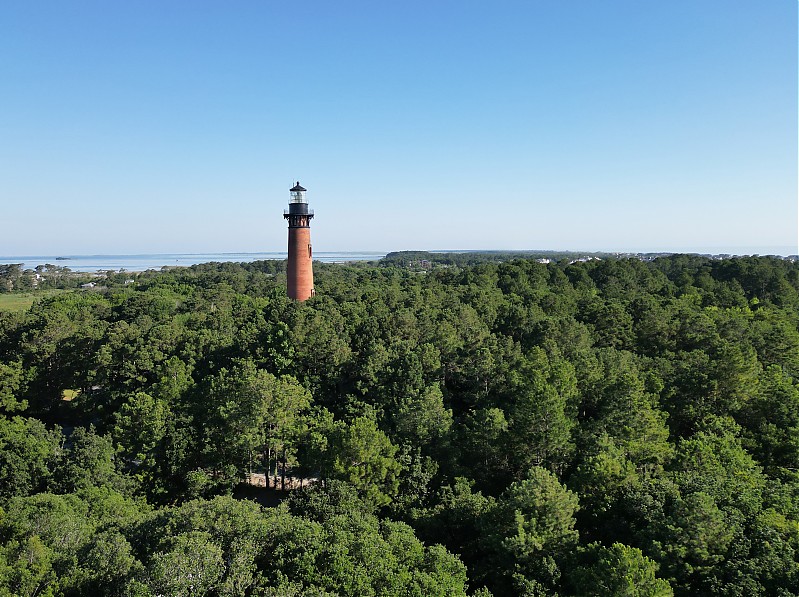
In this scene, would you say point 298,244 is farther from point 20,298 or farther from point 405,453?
point 20,298

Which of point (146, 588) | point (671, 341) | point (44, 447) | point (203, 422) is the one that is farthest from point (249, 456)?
point (671, 341)

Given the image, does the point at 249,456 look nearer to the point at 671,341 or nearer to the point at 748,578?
the point at 748,578

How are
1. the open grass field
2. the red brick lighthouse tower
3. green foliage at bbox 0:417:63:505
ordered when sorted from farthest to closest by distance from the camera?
the open grass field → the red brick lighthouse tower → green foliage at bbox 0:417:63:505

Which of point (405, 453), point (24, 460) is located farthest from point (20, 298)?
point (405, 453)

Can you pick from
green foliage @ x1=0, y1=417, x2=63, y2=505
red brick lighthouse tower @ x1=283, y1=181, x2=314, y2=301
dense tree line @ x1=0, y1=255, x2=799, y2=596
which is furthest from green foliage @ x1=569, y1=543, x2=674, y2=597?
red brick lighthouse tower @ x1=283, y1=181, x2=314, y2=301

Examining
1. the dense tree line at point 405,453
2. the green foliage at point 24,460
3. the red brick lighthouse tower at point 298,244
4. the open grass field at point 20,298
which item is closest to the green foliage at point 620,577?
the dense tree line at point 405,453

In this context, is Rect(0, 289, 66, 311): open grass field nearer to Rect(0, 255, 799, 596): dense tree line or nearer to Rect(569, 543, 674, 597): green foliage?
Rect(0, 255, 799, 596): dense tree line
